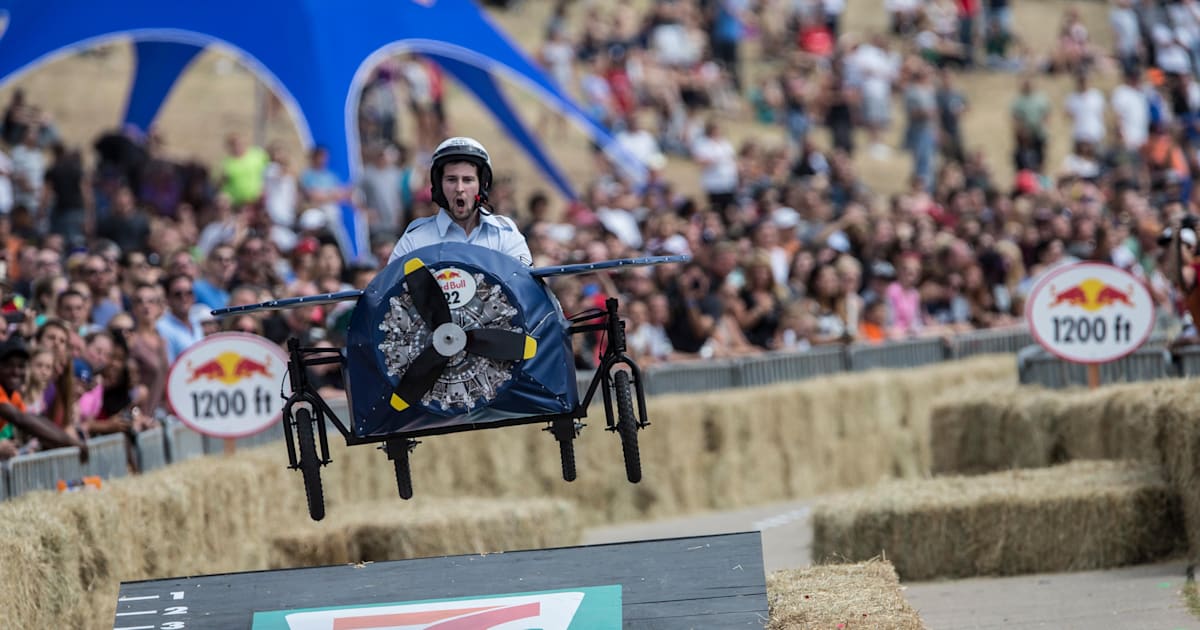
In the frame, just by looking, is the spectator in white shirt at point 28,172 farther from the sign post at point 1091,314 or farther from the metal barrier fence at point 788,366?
the sign post at point 1091,314

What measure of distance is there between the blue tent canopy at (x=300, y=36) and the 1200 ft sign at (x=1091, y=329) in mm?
7473

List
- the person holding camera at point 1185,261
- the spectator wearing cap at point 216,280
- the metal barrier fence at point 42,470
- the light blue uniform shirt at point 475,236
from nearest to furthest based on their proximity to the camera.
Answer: the light blue uniform shirt at point 475,236
the metal barrier fence at point 42,470
the person holding camera at point 1185,261
the spectator wearing cap at point 216,280

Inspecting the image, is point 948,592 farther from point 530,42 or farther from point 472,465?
point 530,42

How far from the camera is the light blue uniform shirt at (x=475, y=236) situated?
9.34m

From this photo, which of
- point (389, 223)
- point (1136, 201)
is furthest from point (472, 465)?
point (1136, 201)

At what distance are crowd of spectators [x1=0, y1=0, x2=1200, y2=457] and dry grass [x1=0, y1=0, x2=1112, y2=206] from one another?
37 centimetres

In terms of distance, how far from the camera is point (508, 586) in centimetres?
866

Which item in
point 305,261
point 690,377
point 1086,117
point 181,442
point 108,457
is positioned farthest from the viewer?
point 1086,117

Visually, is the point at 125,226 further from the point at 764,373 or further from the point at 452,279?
the point at 452,279

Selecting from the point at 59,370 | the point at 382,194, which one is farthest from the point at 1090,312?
the point at 382,194

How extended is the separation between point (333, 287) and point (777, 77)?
1835 cm

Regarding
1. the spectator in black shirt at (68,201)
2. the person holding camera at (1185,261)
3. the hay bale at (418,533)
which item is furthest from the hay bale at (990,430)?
the spectator in black shirt at (68,201)

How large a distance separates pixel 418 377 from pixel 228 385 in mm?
4394

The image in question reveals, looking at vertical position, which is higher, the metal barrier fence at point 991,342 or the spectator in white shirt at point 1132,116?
the spectator in white shirt at point 1132,116
